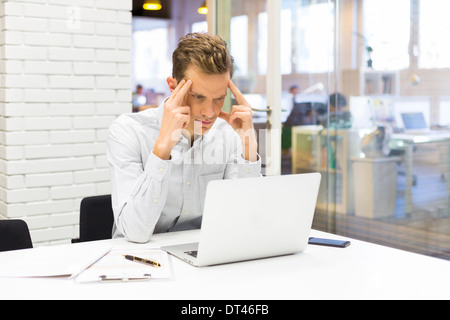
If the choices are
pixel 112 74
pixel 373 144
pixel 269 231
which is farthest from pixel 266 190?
pixel 373 144

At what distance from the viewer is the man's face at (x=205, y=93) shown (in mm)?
1790

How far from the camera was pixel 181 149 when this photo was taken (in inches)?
77.2

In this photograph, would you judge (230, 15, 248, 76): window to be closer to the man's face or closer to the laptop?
the man's face

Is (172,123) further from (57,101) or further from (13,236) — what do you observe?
(57,101)

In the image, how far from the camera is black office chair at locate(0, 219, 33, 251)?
1.78 metres

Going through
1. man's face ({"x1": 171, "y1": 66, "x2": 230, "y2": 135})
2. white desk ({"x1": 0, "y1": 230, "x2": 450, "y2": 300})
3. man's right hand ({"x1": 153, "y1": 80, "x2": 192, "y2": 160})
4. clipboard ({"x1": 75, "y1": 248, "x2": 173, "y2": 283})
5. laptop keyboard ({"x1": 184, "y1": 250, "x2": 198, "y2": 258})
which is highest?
man's face ({"x1": 171, "y1": 66, "x2": 230, "y2": 135})

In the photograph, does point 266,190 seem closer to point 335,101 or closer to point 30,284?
point 30,284

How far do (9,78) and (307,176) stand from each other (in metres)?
1.89

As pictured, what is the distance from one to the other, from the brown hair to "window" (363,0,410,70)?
194 centimetres

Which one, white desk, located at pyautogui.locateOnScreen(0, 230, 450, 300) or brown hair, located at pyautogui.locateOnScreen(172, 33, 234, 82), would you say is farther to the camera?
brown hair, located at pyautogui.locateOnScreen(172, 33, 234, 82)

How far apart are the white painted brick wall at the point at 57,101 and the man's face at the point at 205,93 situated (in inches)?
52.4

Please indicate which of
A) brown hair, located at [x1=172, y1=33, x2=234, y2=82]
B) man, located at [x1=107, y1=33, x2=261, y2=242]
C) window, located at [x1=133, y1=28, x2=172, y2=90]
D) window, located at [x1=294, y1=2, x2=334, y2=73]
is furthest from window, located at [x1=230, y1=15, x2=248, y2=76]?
window, located at [x1=133, y1=28, x2=172, y2=90]

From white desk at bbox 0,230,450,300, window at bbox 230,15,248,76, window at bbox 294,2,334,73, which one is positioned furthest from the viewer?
window at bbox 230,15,248,76
